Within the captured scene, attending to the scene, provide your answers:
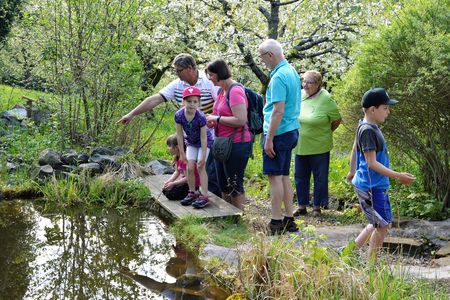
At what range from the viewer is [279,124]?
5.16 meters

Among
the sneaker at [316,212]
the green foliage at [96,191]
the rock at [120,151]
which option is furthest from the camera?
the rock at [120,151]

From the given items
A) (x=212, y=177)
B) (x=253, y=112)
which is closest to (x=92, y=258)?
(x=212, y=177)

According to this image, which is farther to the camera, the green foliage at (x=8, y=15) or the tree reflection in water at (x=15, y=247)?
the green foliage at (x=8, y=15)

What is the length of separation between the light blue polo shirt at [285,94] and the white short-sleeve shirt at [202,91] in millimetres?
931

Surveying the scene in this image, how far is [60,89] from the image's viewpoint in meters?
8.80

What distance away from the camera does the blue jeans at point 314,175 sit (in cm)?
649

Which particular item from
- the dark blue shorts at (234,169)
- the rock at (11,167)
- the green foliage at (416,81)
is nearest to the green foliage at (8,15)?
the rock at (11,167)

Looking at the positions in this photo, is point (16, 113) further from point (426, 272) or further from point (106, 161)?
point (426, 272)

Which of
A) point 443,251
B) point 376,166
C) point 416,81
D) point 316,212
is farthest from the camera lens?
point 316,212

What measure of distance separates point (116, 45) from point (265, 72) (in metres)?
4.81

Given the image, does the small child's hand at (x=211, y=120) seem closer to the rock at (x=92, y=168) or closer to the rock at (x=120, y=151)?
the rock at (x=92, y=168)

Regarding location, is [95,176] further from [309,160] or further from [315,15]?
[315,15]

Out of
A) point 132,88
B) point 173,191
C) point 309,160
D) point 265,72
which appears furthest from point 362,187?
point 265,72

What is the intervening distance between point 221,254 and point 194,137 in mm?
1788
